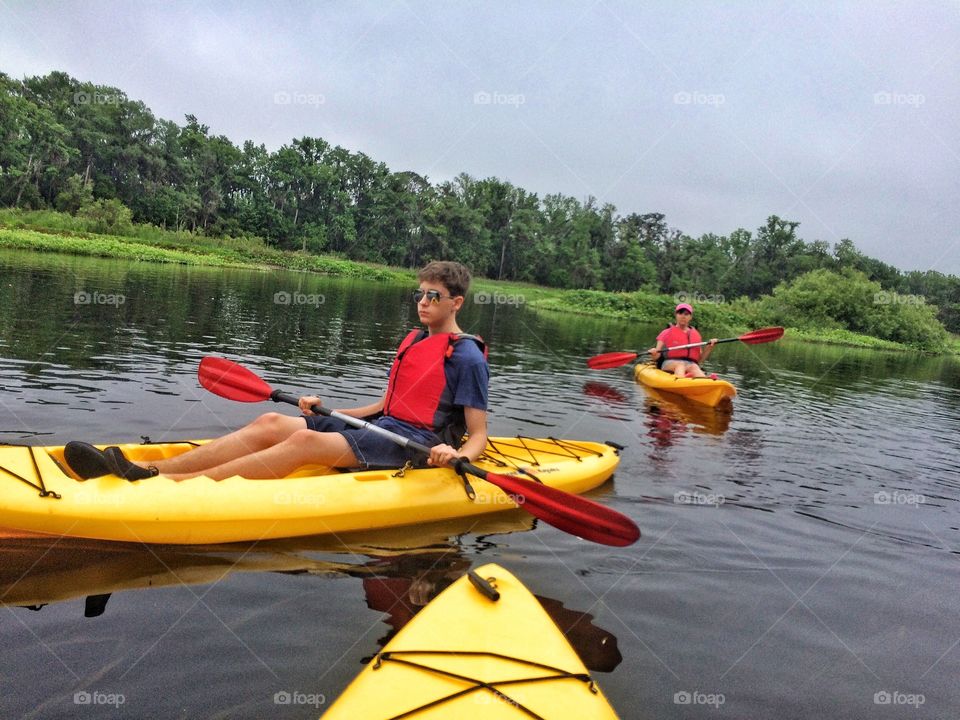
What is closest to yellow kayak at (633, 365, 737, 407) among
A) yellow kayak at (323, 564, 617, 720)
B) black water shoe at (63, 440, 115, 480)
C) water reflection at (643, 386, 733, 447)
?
water reflection at (643, 386, 733, 447)

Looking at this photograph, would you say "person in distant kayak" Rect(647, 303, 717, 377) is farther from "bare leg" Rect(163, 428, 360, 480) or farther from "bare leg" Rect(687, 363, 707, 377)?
"bare leg" Rect(163, 428, 360, 480)

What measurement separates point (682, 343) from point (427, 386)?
337 inches

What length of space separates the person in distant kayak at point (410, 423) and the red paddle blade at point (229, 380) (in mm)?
898

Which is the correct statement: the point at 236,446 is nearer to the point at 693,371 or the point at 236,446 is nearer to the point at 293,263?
the point at 693,371

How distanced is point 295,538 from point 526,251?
60862mm

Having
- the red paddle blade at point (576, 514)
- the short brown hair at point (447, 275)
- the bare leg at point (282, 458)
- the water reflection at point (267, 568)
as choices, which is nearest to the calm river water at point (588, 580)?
the water reflection at point (267, 568)

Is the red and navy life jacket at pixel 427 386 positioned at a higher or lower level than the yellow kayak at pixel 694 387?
higher

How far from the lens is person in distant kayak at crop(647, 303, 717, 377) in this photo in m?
11.6

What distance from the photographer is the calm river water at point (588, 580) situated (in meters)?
2.82

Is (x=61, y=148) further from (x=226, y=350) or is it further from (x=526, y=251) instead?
(x=226, y=350)

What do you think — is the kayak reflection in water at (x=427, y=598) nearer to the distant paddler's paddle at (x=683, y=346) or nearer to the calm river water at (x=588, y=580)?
the calm river water at (x=588, y=580)

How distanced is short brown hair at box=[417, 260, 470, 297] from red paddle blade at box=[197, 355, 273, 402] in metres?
1.79

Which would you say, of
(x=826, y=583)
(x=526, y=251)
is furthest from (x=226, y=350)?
(x=526, y=251)

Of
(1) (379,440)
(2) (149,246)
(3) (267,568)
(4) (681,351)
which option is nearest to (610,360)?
(4) (681,351)
